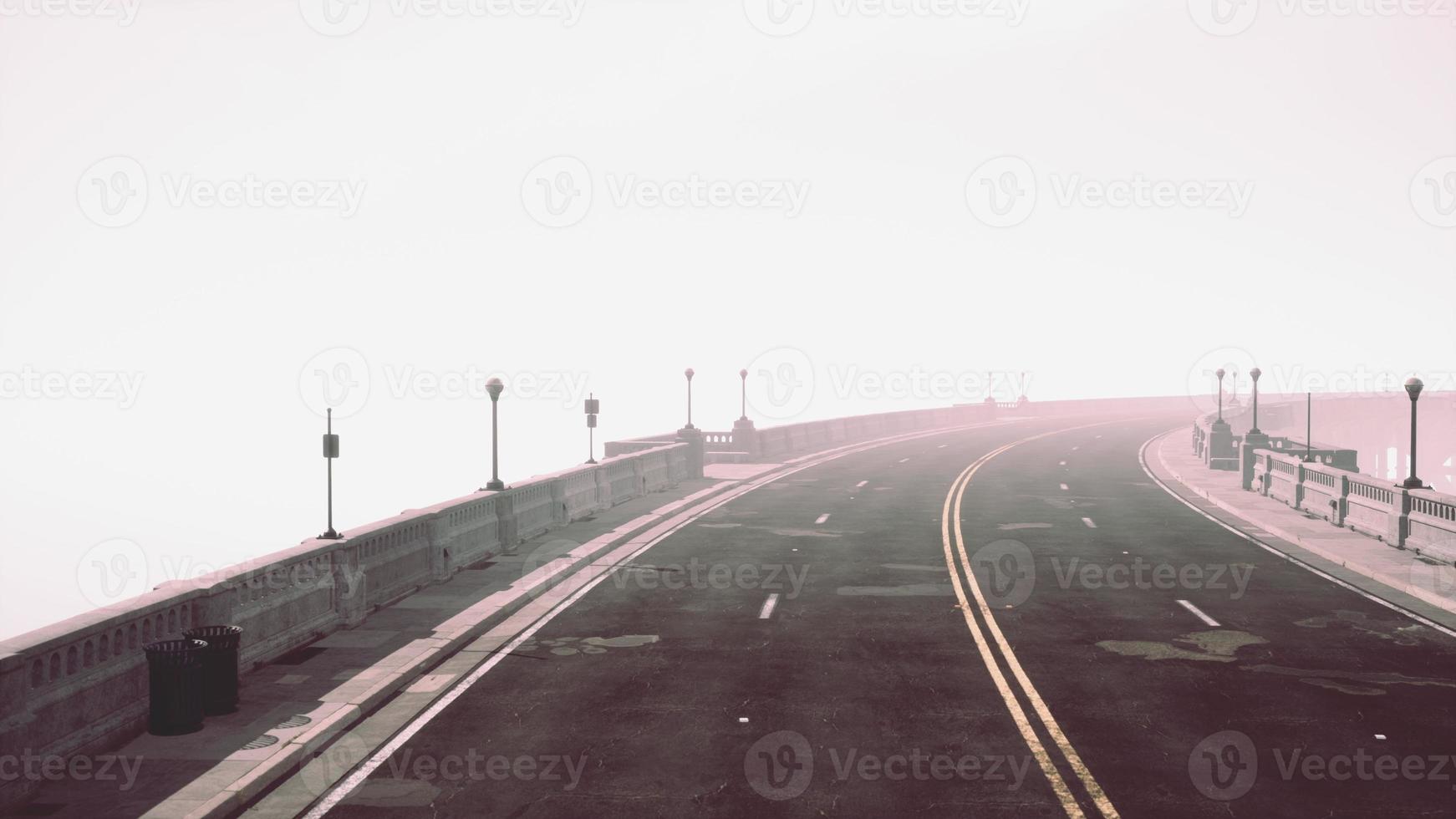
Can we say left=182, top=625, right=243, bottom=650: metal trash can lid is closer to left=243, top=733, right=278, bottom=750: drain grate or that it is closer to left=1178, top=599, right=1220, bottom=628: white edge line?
left=243, top=733, right=278, bottom=750: drain grate

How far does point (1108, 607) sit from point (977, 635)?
10.1ft

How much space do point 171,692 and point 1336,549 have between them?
806 inches

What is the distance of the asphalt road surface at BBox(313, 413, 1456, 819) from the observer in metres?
8.44

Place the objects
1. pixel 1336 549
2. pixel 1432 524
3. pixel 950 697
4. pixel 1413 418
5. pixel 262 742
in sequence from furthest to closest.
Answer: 1. pixel 1413 418
2. pixel 1336 549
3. pixel 1432 524
4. pixel 950 697
5. pixel 262 742

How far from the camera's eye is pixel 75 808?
7875 millimetres

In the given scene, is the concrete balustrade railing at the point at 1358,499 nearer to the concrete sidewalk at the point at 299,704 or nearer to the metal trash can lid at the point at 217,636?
the concrete sidewalk at the point at 299,704

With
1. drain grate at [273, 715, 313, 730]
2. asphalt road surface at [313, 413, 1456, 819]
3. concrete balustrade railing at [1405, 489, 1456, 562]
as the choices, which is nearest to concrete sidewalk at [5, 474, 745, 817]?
drain grate at [273, 715, 313, 730]

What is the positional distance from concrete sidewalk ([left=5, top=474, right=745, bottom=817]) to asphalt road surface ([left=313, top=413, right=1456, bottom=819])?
89 cm

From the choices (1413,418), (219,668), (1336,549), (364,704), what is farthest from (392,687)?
(1413,418)

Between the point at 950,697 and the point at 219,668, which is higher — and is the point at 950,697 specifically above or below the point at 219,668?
below

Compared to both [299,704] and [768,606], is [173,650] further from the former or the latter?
[768,606]

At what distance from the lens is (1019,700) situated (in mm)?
10891

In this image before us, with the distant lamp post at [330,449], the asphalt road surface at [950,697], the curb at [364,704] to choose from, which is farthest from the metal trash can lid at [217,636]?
the distant lamp post at [330,449]

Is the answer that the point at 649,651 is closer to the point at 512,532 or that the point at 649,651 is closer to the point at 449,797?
the point at 449,797
